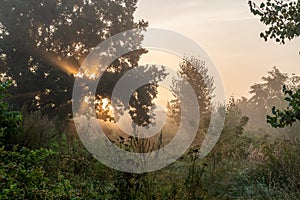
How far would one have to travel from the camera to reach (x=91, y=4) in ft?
60.5

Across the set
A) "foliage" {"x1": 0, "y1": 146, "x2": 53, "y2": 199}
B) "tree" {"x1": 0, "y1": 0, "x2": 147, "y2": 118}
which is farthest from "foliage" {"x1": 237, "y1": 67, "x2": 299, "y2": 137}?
"foliage" {"x1": 0, "y1": 146, "x2": 53, "y2": 199}

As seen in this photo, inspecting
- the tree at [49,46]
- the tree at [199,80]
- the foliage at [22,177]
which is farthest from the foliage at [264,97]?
the foliage at [22,177]

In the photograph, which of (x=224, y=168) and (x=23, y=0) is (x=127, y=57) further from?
(x=224, y=168)

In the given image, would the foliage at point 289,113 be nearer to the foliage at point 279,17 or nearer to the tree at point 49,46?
the foliage at point 279,17

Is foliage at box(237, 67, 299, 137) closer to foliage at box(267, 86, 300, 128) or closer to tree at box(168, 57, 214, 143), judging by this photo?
tree at box(168, 57, 214, 143)

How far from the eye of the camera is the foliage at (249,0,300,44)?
420 centimetres

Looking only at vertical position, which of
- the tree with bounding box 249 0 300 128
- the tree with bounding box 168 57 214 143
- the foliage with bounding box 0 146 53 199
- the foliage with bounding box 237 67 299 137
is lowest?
the foliage with bounding box 0 146 53 199

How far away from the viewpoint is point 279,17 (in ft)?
14.3

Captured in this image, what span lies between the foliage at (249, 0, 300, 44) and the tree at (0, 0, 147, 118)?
13117 millimetres

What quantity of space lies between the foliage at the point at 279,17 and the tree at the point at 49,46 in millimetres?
13117

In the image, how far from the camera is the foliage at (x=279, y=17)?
4199 mm

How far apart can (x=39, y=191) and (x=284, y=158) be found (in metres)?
4.81

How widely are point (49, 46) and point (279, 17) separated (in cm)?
1448

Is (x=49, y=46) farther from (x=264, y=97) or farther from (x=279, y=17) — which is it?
(x=264, y=97)
